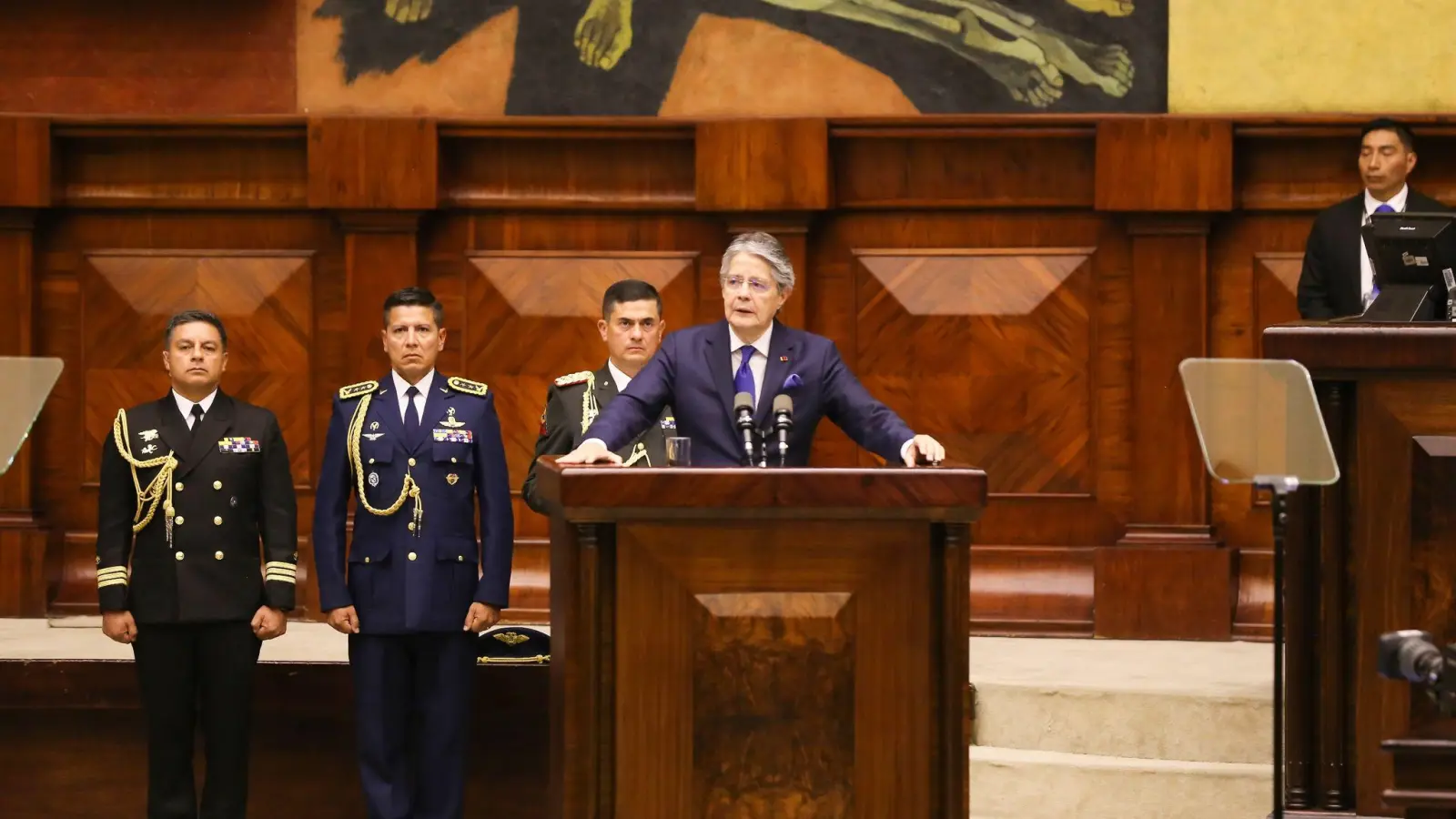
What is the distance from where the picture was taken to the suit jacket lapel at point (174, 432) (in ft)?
16.1

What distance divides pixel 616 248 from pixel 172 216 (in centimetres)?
161

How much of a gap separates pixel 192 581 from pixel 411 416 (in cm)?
68

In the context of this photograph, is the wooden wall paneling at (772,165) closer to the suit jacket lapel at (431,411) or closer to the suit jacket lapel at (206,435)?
the suit jacket lapel at (431,411)

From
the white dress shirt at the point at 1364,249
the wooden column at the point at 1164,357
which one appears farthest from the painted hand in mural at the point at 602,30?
the white dress shirt at the point at 1364,249

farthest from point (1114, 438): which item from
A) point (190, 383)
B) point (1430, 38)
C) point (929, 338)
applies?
point (190, 383)

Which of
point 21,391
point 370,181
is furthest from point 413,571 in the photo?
point 370,181

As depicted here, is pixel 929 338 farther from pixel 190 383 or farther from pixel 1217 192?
pixel 190 383

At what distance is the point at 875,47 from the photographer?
22.9 feet

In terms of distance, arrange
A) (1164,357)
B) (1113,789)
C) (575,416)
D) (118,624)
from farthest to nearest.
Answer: (1164,357), (1113,789), (575,416), (118,624)

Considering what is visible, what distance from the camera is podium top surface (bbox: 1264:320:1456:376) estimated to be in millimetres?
4219

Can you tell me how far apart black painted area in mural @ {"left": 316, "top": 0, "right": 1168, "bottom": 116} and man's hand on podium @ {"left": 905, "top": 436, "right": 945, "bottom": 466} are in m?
3.23

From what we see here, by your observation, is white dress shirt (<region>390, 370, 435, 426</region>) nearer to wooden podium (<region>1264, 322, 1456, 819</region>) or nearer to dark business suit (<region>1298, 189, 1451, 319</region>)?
wooden podium (<region>1264, 322, 1456, 819</region>)

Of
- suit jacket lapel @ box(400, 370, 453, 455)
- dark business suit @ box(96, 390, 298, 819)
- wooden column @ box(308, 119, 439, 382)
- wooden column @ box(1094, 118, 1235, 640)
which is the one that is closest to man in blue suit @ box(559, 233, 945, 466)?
suit jacket lapel @ box(400, 370, 453, 455)

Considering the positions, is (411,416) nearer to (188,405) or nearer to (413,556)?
→ (413,556)
